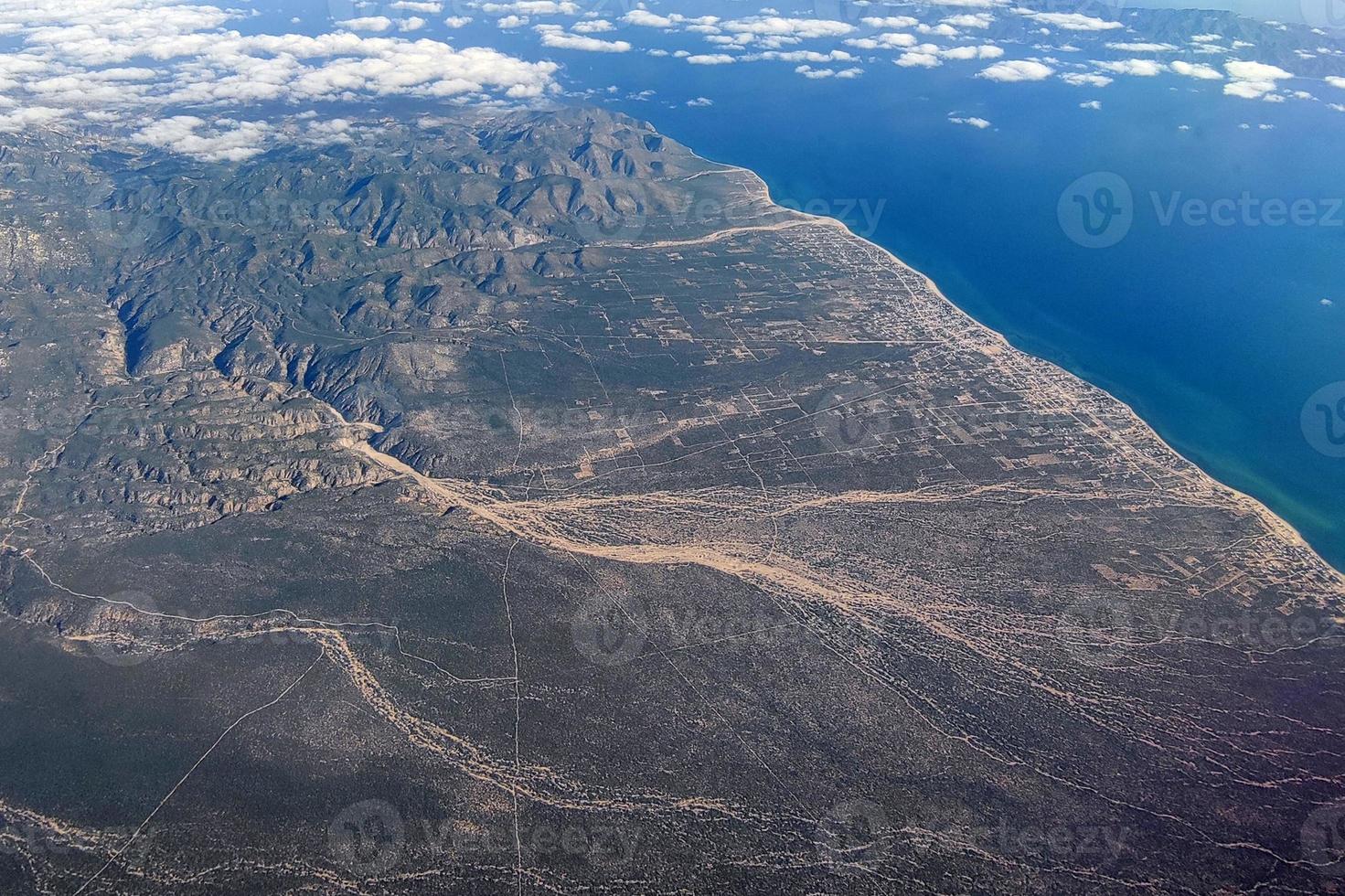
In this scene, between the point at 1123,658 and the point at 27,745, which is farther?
the point at 1123,658

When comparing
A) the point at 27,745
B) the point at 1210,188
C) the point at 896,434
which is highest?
the point at 1210,188

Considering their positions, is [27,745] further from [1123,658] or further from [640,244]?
[640,244]

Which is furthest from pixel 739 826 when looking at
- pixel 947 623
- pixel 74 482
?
pixel 74 482

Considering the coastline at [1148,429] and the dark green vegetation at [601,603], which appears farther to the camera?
the coastline at [1148,429]

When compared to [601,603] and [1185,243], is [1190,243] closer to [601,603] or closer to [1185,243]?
[1185,243]

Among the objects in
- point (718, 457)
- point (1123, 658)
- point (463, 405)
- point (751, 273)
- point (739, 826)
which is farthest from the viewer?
point (751, 273)
